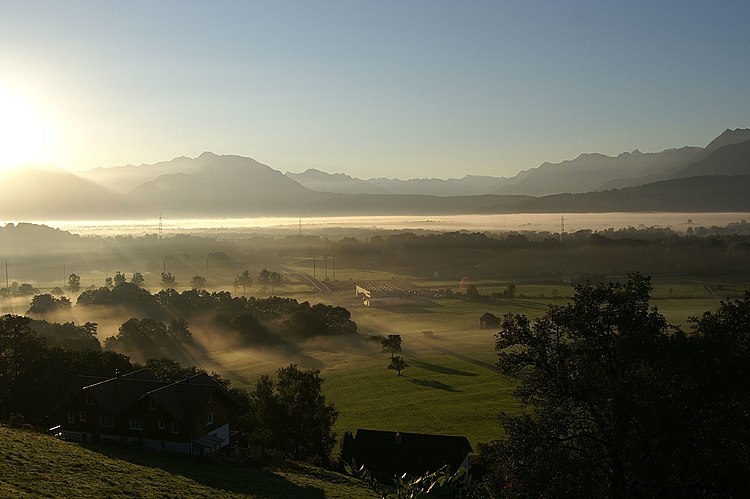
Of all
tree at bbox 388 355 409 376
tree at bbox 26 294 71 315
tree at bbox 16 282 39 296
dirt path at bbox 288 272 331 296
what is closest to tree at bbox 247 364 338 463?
tree at bbox 388 355 409 376

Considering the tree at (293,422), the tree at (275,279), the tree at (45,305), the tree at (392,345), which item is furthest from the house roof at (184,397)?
the tree at (275,279)

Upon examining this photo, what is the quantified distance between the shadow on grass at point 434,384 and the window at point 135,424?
132 ft

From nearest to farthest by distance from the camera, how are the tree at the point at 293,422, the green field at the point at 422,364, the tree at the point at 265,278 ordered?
the tree at the point at 293,422 → the green field at the point at 422,364 → the tree at the point at 265,278

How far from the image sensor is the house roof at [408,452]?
43.9m

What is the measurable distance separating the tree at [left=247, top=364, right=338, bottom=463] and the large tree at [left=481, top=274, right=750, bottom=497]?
2621cm

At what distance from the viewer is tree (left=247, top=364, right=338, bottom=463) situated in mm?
43250

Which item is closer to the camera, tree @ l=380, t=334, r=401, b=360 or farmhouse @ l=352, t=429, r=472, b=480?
farmhouse @ l=352, t=429, r=472, b=480

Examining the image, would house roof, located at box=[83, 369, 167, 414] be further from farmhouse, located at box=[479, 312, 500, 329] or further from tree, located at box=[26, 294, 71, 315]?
tree, located at box=[26, 294, 71, 315]

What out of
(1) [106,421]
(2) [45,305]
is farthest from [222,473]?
(2) [45,305]

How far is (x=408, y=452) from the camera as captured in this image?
44.9 metres

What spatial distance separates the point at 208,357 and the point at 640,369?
83288 millimetres

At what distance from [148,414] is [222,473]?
32.5 ft

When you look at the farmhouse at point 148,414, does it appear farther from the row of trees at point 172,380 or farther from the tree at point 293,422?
the row of trees at point 172,380

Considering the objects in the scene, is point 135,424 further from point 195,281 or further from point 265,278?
point 195,281
